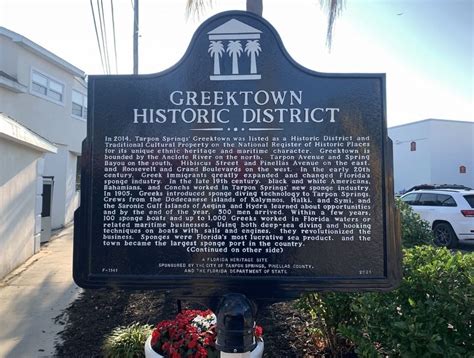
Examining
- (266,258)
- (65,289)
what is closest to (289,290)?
(266,258)

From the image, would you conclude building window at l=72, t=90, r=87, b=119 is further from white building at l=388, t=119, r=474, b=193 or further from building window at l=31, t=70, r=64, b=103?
white building at l=388, t=119, r=474, b=193

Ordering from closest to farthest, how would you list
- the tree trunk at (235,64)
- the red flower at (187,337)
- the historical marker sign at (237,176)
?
the historical marker sign at (237,176) < the tree trunk at (235,64) < the red flower at (187,337)

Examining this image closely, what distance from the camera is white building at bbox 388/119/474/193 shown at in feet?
98.5

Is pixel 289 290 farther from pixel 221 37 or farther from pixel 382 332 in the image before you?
pixel 221 37

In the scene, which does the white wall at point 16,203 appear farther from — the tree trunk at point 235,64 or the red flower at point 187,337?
the tree trunk at point 235,64

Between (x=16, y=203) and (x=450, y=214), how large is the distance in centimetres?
1083

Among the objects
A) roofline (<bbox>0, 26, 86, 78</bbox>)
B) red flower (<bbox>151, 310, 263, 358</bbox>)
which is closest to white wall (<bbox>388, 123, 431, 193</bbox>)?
roofline (<bbox>0, 26, 86, 78</bbox>)

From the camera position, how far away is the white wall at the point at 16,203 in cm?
677

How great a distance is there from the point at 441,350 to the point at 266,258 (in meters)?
1.10

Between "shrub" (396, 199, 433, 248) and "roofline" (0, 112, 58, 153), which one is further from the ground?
"roofline" (0, 112, 58, 153)

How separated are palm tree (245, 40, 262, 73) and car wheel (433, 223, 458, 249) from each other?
10.7 meters

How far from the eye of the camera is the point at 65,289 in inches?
246

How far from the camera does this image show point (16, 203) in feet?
24.4

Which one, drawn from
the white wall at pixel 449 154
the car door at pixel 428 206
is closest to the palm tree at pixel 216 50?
the car door at pixel 428 206
